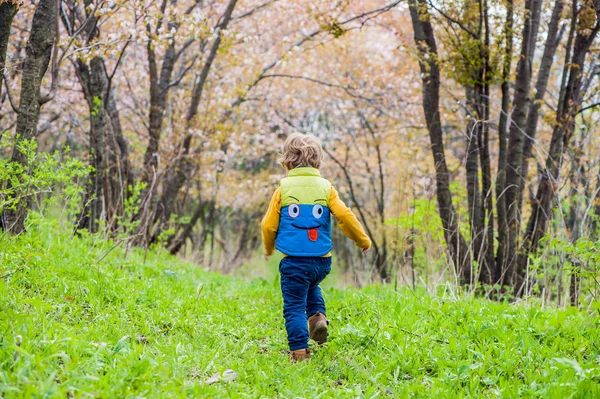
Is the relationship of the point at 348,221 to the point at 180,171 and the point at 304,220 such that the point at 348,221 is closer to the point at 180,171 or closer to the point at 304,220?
the point at 304,220

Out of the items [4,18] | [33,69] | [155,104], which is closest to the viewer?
[4,18]

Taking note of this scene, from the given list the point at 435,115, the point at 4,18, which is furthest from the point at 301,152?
the point at 435,115

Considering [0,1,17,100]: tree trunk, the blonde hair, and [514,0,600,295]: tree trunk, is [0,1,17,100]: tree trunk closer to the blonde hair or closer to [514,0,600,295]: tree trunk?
the blonde hair

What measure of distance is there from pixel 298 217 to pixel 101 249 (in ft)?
10.3

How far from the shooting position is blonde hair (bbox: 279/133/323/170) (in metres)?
3.84

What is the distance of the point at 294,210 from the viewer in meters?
3.74

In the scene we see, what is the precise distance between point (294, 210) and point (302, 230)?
0.16m

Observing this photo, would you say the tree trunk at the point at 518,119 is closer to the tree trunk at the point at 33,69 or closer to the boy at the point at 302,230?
the boy at the point at 302,230

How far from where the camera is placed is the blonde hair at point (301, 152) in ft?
12.6

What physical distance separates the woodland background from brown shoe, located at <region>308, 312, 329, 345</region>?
1708 millimetres

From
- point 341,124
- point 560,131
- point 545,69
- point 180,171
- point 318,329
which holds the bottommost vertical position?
point 318,329

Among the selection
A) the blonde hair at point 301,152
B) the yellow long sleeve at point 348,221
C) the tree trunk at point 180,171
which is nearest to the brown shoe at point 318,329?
the yellow long sleeve at point 348,221

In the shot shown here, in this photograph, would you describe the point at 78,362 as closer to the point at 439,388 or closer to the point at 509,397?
the point at 439,388

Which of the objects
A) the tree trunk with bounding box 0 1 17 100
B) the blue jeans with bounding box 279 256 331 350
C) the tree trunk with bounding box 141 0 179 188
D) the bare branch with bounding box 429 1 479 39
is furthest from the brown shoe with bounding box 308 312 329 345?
the tree trunk with bounding box 141 0 179 188
